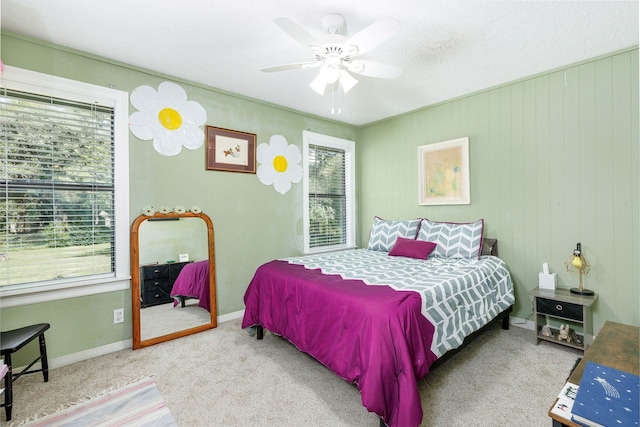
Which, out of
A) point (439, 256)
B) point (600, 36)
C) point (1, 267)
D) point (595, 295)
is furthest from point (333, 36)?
point (595, 295)

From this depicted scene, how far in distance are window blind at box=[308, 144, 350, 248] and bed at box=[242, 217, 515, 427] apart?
105 cm

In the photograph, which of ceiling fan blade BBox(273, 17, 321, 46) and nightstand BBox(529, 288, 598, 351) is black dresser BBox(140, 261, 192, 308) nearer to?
ceiling fan blade BBox(273, 17, 321, 46)

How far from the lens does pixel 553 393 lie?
1848mm

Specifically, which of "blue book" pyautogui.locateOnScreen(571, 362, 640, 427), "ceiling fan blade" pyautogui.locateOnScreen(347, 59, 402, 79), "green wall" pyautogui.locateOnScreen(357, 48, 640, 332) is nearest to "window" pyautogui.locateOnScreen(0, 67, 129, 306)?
"ceiling fan blade" pyautogui.locateOnScreen(347, 59, 402, 79)

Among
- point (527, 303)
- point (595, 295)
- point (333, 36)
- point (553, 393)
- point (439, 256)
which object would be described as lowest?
point (553, 393)

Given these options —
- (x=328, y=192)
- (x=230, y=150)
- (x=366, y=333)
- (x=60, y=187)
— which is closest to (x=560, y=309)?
(x=366, y=333)

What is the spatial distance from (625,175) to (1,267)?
5076 mm

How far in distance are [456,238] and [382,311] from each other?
1854 mm

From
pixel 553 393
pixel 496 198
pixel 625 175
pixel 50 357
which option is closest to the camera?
pixel 553 393

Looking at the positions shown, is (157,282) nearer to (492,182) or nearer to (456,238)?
(456,238)

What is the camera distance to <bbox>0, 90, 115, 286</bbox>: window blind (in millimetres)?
2121

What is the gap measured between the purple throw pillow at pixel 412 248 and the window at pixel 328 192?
1247 millimetres

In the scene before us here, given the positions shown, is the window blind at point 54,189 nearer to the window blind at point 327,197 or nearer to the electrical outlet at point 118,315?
the electrical outlet at point 118,315

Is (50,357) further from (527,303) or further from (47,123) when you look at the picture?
(527,303)
